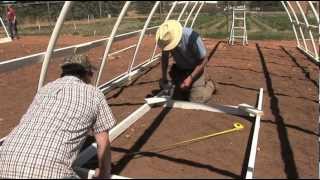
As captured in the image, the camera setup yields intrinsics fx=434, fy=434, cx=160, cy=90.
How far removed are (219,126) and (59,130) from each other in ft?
9.04

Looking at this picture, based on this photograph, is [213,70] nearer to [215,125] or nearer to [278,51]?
[215,125]

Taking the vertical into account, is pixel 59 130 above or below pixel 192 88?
above

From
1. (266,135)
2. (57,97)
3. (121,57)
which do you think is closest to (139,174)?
(57,97)

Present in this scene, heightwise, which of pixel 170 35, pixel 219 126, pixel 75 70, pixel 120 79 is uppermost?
pixel 170 35

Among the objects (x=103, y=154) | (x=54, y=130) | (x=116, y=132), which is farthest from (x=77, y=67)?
(x=116, y=132)

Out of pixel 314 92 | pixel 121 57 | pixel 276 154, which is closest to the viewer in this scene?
pixel 276 154

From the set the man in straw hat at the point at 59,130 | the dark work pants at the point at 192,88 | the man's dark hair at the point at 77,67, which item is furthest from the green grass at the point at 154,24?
the man in straw hat at the point at 59,130

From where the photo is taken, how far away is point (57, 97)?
3.22 m

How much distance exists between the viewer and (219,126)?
541 centimetres

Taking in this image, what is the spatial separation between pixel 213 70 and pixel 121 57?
344 centimetres

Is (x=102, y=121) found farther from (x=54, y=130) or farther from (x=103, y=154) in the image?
(x=54, y=130)

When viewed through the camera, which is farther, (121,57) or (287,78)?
(121,57)

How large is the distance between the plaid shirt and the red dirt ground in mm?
846

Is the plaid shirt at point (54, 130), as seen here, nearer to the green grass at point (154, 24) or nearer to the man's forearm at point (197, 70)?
the man's forearm at point (197, 70)
